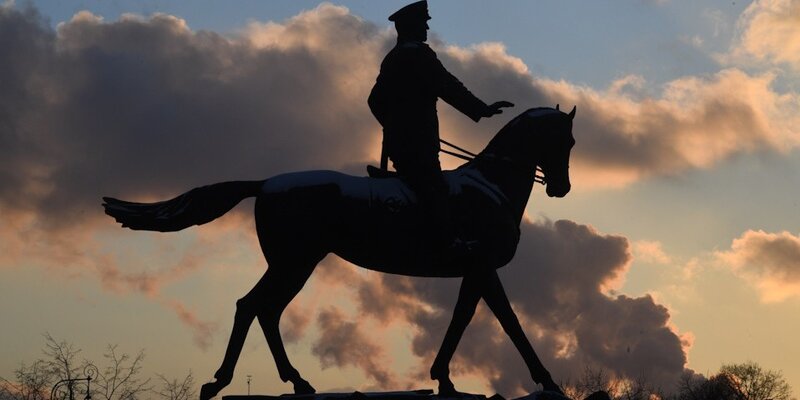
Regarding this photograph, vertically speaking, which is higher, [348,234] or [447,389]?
[348,234]

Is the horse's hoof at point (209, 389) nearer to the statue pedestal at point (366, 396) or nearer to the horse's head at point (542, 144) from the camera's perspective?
the statue pedestal at point (366, 396)

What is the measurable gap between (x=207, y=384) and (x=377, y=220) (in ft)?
7.23

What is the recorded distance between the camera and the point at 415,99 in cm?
1223

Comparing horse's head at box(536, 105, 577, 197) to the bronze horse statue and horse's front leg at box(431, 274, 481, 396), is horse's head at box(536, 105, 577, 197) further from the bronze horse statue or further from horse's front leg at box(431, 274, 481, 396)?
horse's front leg at box(431, 274, 481, 396)

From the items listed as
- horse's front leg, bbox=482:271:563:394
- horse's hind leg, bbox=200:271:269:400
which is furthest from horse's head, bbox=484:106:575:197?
horse's hind leg, bbox=200:271:269:400

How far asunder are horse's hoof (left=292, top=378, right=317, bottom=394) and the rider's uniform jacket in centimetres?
231

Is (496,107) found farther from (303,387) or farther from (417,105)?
(303,387)

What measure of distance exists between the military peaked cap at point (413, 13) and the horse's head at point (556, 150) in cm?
163

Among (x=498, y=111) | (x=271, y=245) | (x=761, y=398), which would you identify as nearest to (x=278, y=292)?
(x=271, y=245)

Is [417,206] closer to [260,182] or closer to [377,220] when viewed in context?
[377,220]

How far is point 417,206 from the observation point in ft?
38.9

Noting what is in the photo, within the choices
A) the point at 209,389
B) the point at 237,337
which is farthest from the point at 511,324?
the point at 209,389

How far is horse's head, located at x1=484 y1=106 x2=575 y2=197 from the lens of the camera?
12.5 m

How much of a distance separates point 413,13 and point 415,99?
38.7 inches
